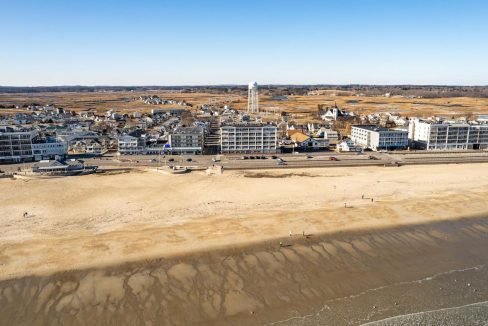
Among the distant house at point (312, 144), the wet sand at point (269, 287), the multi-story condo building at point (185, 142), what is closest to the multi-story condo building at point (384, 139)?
the distant house at point (312, 144)

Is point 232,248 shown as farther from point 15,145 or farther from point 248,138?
point 15,145

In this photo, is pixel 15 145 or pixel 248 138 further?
pixel 248 138

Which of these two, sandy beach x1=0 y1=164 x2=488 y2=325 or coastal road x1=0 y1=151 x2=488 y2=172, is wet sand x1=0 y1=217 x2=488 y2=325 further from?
coastal road x1=0 y1=151 x2=488 y2=172

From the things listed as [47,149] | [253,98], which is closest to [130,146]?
[47,149]

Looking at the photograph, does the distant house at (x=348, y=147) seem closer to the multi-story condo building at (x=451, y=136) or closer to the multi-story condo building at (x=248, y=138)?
the multi-story condo building at (x=248, y=138)

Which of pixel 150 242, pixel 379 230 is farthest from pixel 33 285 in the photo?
pixel 379 230

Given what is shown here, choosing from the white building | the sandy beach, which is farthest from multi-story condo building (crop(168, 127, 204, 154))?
the sandy beach
